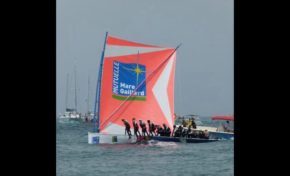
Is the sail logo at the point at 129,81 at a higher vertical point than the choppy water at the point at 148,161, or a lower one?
higher

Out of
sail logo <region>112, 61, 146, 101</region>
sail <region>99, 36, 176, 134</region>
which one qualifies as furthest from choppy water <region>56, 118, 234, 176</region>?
sail logo <region>112, 61, 146, 101</region>

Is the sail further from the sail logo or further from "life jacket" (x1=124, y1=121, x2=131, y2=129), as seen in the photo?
"life jacket" (x1=124, y1=121, x2=131, y2=129)

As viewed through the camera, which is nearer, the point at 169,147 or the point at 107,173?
the point at 107,173

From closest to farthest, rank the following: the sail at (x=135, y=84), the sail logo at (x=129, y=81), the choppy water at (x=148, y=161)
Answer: the choppy water at (x=148, y=161) < the sail at (x=135, y=84) < the sail logo at (x=129, y=81)

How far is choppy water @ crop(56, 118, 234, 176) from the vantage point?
81.7ft

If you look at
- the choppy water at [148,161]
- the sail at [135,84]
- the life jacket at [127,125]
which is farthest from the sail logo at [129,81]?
the choppy water at [148,161]

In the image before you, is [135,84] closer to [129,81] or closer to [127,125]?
[129,81]

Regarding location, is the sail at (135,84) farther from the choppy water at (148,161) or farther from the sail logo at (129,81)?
the choppy water at (148,161)

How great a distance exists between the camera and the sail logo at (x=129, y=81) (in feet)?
89.1

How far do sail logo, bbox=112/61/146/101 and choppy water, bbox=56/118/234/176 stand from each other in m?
2.37
